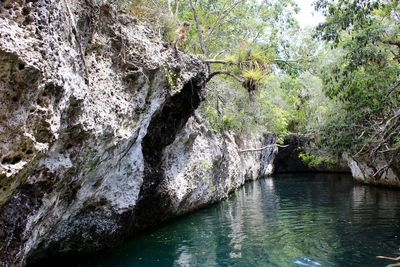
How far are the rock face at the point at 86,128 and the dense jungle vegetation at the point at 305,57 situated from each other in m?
1.64

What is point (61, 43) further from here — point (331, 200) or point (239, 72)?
point (331, 200)

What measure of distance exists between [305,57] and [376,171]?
418 inches

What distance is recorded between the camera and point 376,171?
71.5 ft

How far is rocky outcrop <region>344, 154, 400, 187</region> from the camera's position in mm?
19608

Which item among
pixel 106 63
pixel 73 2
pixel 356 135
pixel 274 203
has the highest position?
pixel 73 2

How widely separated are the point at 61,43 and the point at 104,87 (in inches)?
83.6

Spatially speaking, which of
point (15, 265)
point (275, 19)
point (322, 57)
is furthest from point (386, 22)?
point (15, 265)

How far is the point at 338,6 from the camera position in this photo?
384 inches

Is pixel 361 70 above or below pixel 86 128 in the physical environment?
above

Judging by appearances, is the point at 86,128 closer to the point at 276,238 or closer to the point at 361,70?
the point at 276,238

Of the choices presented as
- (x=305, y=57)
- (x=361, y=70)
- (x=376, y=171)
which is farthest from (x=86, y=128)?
(x=376, y=171)

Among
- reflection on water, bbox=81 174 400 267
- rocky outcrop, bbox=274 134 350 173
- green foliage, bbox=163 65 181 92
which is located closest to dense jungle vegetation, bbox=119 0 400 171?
green foliage, bbox=163 65 181 92

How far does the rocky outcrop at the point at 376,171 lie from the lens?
64.3ft

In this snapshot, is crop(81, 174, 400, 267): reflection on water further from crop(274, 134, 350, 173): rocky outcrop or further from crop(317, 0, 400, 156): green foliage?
crop(274, 134, 350, 173): rocky outcrop
